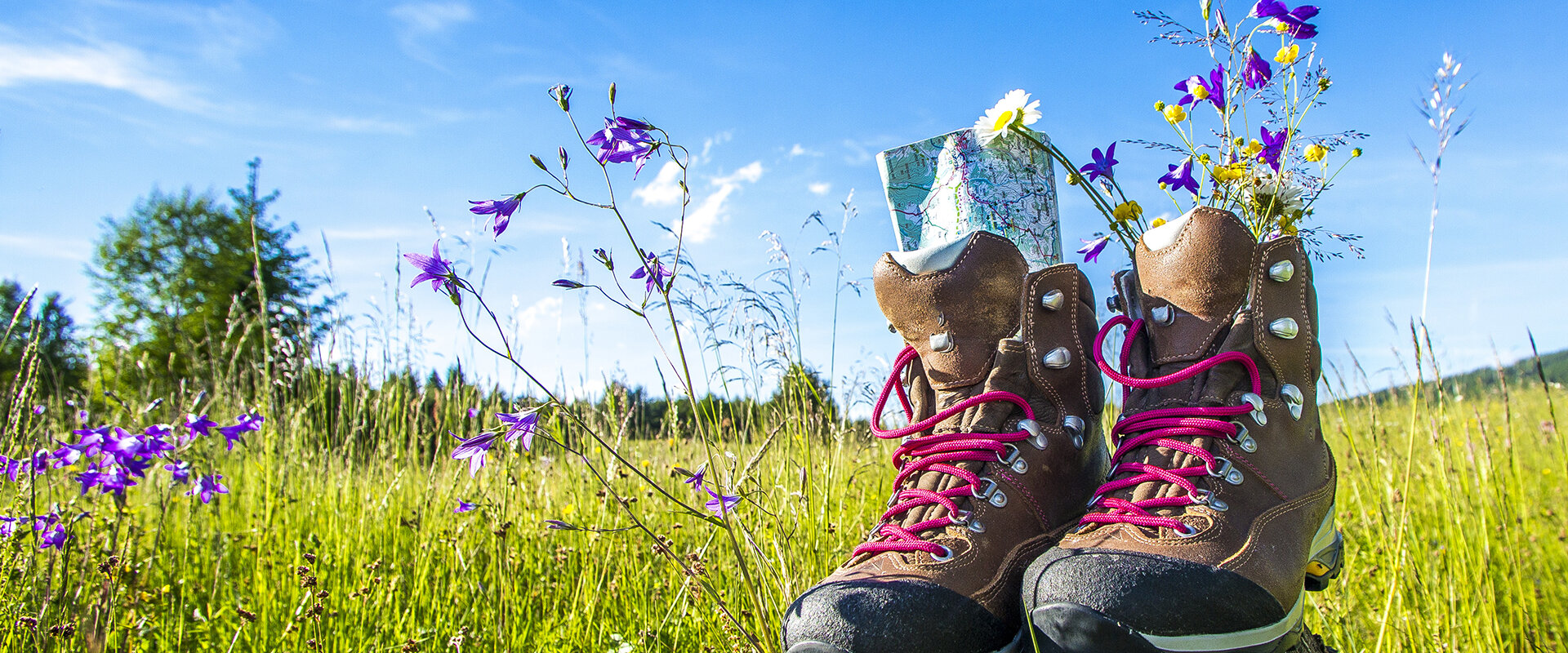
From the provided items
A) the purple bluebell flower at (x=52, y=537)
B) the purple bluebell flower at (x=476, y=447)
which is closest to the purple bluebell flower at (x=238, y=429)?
the purple bluebell flower at (x=52, y=537)

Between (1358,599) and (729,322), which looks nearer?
(729,322)

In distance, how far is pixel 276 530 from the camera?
3.06 m

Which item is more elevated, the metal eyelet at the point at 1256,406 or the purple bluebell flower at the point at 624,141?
the purple bluebell flower at the point at 624,141

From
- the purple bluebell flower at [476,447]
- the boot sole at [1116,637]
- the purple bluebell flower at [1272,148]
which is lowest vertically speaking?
the boot sole at [1116,637]

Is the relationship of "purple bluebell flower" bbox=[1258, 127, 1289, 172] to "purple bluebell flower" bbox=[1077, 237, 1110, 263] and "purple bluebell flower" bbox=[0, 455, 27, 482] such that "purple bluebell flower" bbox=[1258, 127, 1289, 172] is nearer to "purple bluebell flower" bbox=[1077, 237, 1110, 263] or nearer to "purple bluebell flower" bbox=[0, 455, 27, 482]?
"purple bluebell flower" bbox=[1077, 237, 1110, 263]

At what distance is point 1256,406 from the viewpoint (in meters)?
1.30

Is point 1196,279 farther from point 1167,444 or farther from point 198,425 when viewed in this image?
point 198,425

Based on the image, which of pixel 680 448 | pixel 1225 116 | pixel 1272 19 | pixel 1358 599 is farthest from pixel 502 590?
pixel 1358 599

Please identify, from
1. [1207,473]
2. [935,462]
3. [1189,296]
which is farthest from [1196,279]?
[935,462]

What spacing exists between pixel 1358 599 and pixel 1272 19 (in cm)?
220

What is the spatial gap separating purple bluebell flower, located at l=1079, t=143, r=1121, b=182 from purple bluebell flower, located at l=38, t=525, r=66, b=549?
100 inches

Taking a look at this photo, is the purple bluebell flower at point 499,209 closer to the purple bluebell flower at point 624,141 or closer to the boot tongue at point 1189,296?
the purple bluebell flower at point 624,141

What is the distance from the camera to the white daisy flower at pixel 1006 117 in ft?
5.44

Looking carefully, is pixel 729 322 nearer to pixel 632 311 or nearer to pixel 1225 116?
pixel 632 311
